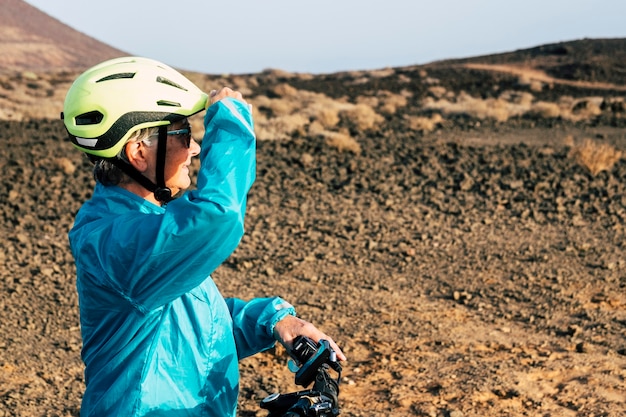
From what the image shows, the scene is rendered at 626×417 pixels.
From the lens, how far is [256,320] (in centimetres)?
206

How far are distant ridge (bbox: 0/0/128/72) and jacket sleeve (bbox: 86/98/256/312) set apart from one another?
290 feet

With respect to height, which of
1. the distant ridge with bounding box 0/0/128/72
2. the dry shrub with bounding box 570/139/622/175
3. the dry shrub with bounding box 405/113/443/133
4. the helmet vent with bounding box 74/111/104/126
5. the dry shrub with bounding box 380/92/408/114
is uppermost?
the distant ridge with bounding box 0/0/128/72

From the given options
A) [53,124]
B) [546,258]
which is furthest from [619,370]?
[53,124]

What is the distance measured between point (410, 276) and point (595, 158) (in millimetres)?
5208

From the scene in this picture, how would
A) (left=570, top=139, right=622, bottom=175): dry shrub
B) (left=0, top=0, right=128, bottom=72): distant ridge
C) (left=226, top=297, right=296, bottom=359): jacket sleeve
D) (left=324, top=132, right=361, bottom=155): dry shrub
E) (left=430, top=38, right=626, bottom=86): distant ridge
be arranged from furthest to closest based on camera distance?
(left=0, top=0, right=128, bottom=72): distant ridge < (left=430, top=38, right=626, bottom=86): distant ridge < (left=324, top=132, right=361, bottom=155): dry shrub < (left=570, top=139, right=622, bottom=175): dry shrub < (left=226, top=297, right=296, bottom=359): jacket sleeve

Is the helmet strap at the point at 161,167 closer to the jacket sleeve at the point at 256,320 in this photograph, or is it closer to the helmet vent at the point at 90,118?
the helmet vent at the point at 90,118

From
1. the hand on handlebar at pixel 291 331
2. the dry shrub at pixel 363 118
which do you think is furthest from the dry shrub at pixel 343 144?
the hand on handlebar at pixel 291 331

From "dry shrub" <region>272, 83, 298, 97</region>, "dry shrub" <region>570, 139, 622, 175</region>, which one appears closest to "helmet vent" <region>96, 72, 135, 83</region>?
"dry shrub" <region>570, 139, 622, 175</region>

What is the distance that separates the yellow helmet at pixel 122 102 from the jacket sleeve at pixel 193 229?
262 millimetres

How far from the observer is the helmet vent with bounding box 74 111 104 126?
6.28ft

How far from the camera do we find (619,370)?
4676 mm

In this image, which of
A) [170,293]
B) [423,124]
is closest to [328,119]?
[423,124]

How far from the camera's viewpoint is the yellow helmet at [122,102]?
1863mm

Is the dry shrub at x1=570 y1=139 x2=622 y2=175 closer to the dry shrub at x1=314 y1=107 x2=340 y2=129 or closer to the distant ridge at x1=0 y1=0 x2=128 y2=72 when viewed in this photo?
the dry shrub at x1=314 y1=107 x2=340 y2=129
